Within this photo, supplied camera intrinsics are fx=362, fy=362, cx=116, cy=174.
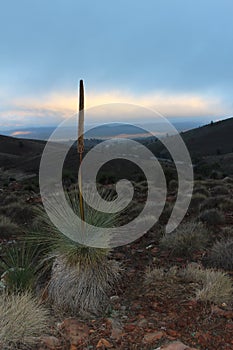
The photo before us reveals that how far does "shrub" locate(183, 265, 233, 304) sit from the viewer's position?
4559mm

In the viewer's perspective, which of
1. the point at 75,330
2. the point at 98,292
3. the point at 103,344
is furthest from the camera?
the point at 98,292

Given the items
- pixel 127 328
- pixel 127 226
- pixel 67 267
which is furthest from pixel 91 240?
pixel 127 226

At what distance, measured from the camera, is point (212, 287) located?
4645 millimetres

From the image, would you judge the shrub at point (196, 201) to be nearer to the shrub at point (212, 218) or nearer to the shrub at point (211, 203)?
the shrub at point (211, 203)

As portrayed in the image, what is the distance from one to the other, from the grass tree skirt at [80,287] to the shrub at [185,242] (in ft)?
7.15

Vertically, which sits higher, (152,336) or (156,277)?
(156,277)

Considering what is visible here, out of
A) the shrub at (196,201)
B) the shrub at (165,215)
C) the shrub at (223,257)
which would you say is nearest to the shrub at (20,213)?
the shrub at (165,215)

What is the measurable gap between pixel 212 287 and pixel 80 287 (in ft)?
5.58

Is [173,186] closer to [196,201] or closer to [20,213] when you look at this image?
[196,201]

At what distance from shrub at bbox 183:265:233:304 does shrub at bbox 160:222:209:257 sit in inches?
A: 65.2

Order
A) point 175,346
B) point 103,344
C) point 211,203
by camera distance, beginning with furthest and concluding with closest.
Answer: point 211,203
point 103,344
point 175,346

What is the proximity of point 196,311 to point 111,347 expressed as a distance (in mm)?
1206

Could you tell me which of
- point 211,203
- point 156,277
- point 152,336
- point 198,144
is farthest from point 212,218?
point 198,144

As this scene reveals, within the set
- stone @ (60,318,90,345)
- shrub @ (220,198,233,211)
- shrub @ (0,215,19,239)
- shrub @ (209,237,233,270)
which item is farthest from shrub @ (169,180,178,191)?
stone @ (60,318,90,345)
